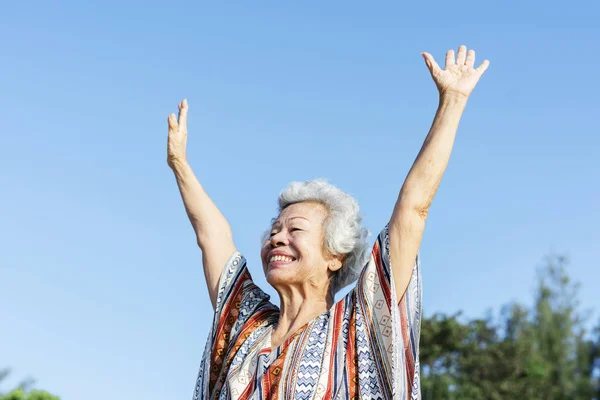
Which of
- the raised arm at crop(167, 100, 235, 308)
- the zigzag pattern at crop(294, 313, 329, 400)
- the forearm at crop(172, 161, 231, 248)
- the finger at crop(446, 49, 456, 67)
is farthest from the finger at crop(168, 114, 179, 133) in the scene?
the finger at crop(446, 49, 456, 67)

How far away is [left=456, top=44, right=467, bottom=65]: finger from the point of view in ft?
11.2

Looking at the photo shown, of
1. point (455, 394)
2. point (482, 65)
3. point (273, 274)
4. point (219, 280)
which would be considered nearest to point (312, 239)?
point (273, 274)

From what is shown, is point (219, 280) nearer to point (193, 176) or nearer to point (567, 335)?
point (193, 176)

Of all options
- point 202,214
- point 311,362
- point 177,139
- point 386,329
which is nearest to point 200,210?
point 202,214

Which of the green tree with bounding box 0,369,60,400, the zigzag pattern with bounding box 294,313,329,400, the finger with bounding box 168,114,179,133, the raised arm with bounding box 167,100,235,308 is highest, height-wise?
the green tree with bounding box 0,369,60,400

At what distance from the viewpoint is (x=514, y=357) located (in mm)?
22531

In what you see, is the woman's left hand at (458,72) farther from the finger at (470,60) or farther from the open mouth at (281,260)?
the open mouth at (281,260)

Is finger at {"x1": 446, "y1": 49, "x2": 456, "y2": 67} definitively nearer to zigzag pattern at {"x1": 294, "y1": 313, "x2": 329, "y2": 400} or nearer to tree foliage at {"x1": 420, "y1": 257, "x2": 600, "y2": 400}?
zigzag pattern at {"x1": 294, "y1": 313, "x2": 329, "y2": 400}

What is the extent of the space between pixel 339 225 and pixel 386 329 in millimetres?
632

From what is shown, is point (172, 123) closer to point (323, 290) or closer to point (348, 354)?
point (323, 290)

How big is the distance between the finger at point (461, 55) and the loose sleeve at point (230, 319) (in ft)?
4.26

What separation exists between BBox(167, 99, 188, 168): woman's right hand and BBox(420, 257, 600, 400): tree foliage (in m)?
17.1

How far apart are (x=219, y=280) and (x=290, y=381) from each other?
767 mm

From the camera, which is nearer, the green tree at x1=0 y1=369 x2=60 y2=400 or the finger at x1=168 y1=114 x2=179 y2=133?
the finger at x1=168 y1=114 x2=179 y2=133
